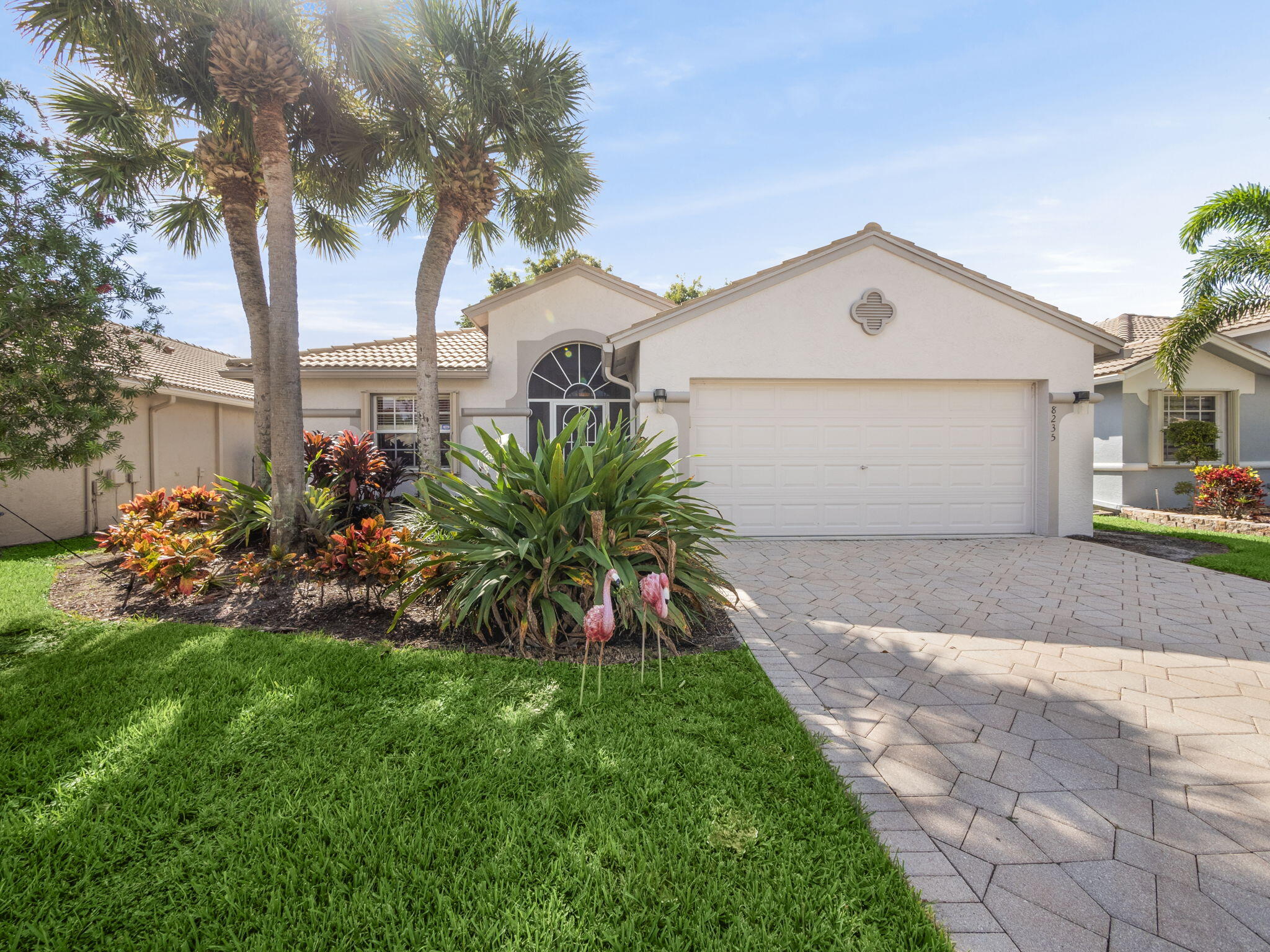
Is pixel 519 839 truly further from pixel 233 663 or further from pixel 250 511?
pixel 250 511

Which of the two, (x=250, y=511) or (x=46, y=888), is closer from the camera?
(x=46, y=888)

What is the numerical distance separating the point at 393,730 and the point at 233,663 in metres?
1.61

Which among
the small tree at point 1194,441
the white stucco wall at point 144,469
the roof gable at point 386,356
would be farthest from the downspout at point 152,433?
the small tree at point 1194,441

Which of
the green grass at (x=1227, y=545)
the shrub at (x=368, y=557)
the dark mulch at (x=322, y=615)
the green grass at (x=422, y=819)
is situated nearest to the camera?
the green grass at (x=422, y=819)

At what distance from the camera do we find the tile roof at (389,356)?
39.2ft

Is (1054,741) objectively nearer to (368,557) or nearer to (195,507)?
(368,557)

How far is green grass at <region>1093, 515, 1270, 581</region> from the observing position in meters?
6.86

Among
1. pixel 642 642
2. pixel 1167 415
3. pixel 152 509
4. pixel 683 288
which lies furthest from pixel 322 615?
pixel 683 288

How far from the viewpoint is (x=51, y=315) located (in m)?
4.07

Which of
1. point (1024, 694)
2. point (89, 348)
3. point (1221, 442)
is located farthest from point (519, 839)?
point (1221, 442)

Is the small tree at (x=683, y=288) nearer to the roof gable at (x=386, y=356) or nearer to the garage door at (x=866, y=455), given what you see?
the roof gable at (x=386, y=356)

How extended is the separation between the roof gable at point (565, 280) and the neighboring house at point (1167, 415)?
10039 millimetres

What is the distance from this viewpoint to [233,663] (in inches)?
146

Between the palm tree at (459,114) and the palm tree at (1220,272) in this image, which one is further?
the palm tree at (1220,272)
